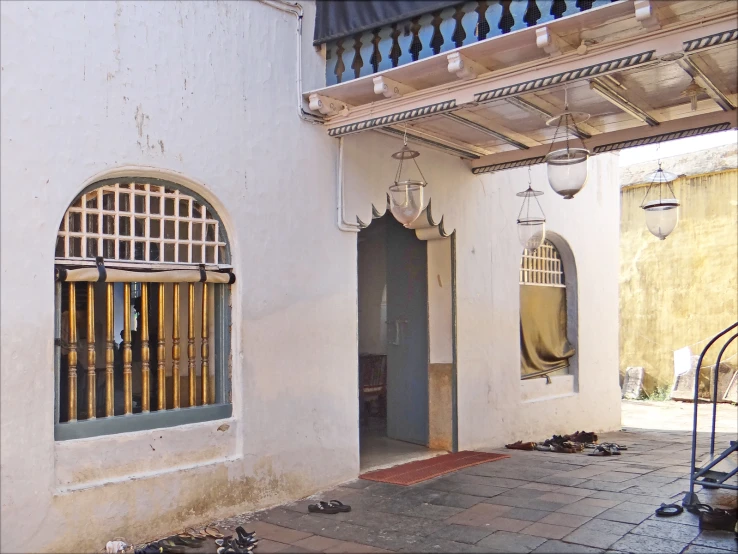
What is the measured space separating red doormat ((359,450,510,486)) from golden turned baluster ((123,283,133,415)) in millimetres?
2523

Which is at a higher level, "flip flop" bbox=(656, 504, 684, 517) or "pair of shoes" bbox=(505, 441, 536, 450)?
"flip flop" bbox=(656, 504, 684, 517)

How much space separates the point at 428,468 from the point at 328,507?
173 centimetres

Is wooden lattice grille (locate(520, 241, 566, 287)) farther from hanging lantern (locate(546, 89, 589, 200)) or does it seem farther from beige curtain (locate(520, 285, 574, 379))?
hanging lantern (locate(546, 89, 589, 200))

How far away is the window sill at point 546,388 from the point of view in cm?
912

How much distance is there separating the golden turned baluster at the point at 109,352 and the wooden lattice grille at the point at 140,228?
0.97 ft

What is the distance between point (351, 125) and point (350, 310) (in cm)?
171

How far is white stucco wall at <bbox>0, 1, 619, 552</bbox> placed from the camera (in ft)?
14.1

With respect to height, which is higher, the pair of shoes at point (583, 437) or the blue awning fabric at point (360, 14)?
the blue awning fabric at point (360, 14)

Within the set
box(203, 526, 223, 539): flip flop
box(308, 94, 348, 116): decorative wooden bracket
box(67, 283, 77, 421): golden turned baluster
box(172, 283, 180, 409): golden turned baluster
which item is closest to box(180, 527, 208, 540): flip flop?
Result: box(203, 526, 223, 539): flip flop

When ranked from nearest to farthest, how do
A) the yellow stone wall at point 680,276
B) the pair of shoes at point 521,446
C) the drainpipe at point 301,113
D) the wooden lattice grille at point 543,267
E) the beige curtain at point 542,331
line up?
the drainpipe at point 301,113 → the pair of shoes at point 521,446 → the beige curtain at point 542,331 → the wooden lattice grille at point 543,267 → the yellow stone wall at point 680,276

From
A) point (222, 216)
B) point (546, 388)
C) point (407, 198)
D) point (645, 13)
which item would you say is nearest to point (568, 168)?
point (645, 13)

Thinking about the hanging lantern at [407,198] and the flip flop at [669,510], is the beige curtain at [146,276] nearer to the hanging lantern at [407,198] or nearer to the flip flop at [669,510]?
the hanging lantern at [407,198]

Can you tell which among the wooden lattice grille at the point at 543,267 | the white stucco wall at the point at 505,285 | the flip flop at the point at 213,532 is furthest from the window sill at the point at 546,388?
the flip flop at the point at 213,532

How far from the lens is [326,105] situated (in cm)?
612
